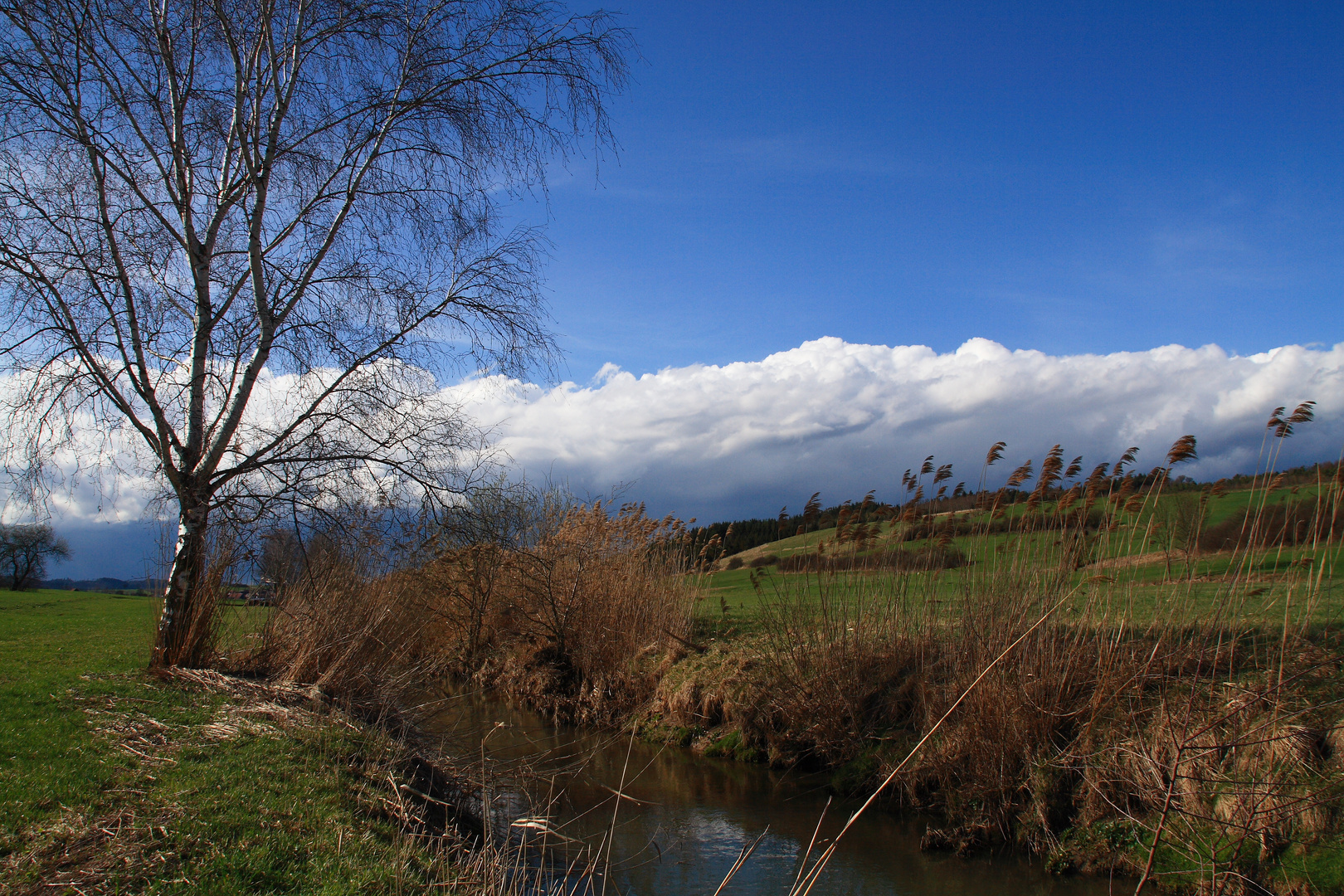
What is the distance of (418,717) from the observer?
29.3 ft

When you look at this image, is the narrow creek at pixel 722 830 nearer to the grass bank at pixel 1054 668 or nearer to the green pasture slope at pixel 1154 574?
the grass bank at pixel 1054 668

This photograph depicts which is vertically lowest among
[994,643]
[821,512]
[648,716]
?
[648,716]

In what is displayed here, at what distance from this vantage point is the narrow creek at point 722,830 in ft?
21.4

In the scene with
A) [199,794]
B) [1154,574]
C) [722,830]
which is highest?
[1154,574]

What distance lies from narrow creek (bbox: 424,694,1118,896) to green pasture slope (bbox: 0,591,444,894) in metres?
1.41

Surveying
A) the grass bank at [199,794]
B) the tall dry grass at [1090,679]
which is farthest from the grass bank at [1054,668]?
the grass bank at [199,794]

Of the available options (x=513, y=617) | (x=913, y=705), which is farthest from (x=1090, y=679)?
(x=513, y=617)

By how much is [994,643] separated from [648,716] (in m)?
6.11

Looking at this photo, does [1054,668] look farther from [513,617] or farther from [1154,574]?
[513,617]

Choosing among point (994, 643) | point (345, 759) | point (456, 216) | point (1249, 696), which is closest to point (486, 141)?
point (456, 216)

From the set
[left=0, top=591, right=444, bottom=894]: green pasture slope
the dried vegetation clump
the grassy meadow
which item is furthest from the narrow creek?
the dried vegetation clump

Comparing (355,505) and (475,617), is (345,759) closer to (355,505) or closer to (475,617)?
(355,505)

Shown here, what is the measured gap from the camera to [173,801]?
15.6 feet

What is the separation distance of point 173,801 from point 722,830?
5.19m
